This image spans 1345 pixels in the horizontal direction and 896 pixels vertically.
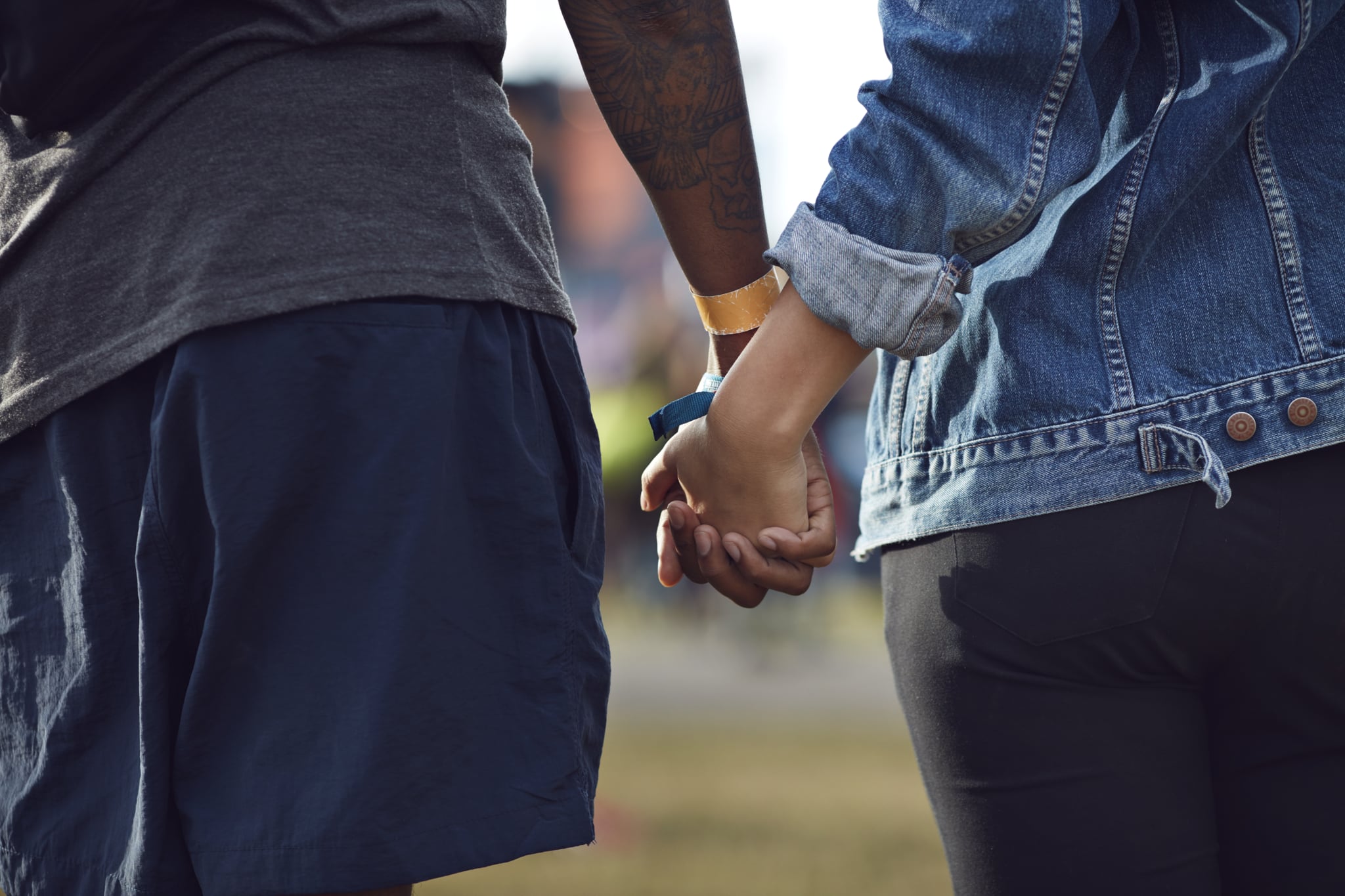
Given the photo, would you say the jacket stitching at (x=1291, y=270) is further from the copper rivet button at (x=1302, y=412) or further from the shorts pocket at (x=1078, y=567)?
the shorts pocket at (x=1078, y=567)

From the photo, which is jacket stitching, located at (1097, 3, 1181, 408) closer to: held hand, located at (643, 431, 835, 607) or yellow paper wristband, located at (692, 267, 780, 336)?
held hand, located at (643, 431, 835, 607)

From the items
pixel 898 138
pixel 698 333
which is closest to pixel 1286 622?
pixel 898 138

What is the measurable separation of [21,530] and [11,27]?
1.44 ft

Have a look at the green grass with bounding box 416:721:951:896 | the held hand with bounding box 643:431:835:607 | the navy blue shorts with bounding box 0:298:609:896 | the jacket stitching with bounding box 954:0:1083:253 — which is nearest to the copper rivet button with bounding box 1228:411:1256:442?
the jacket stitching with bounding box 954:0:1083:253

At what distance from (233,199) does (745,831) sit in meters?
3.53

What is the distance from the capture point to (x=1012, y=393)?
1.10 metres

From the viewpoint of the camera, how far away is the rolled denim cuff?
109cm

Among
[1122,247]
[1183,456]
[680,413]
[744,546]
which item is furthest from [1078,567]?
[680,413]

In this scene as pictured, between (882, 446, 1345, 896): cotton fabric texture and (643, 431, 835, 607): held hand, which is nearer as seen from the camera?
(882, 446, 1345, 896): cotton fabric texture

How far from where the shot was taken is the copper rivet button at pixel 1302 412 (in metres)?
0.98

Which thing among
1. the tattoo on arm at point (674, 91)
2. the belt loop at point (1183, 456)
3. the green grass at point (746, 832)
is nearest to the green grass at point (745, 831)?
the green grass at point (746, 832)

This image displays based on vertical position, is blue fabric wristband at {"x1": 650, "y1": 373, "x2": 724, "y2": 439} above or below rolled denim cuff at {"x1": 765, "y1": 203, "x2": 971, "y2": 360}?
below

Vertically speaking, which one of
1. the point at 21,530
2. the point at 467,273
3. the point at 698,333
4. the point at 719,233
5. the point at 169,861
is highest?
the point at 698,333

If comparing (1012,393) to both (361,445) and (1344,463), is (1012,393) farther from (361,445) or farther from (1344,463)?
(361,445)
